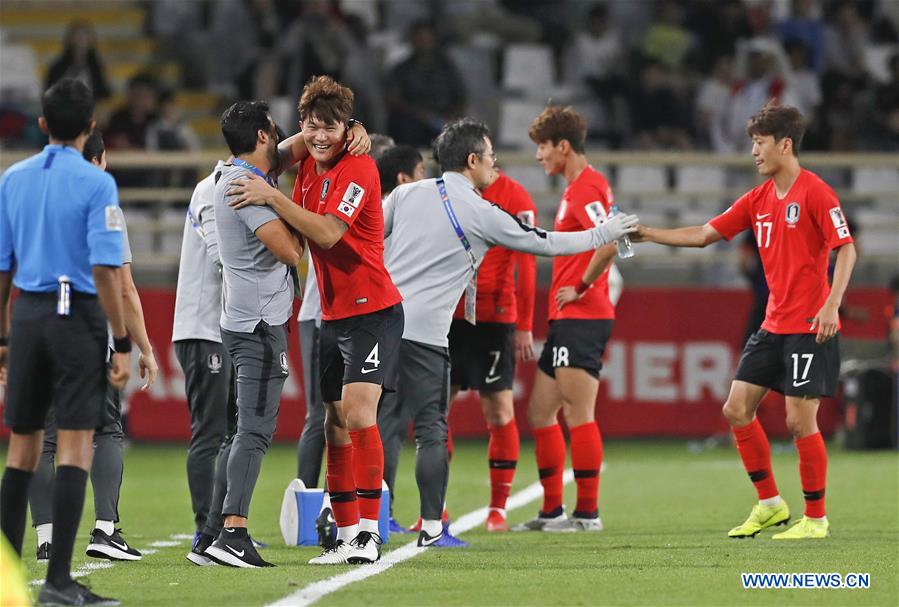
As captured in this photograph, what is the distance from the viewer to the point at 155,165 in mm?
16297

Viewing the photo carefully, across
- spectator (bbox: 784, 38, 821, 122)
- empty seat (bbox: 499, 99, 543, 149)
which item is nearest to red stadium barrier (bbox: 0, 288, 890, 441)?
empty seat (bbox: 499, 99, 543, 149)

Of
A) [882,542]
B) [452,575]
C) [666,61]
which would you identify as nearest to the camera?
[452,575]

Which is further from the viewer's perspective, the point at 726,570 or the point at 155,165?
the point at 155,165

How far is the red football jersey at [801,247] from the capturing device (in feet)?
26.7

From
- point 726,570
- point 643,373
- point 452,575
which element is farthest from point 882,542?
point 643,373

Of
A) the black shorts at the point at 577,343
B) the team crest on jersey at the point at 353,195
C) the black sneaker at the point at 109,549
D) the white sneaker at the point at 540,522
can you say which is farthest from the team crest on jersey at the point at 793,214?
the black sneaker at the point at 109,549

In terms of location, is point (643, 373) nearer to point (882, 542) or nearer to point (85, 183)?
point (882, 542)

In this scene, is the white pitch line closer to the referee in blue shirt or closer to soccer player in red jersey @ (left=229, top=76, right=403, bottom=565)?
soccer player in red jersey @ (left=229, top=76, right=403, bottom=565)

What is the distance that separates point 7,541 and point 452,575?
6.40ft

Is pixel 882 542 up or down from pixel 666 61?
down

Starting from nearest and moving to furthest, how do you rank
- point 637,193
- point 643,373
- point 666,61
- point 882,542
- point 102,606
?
1. point 102,606
2. point 882,542
3. point 643,373
4. point 637,193
5. point 666,61

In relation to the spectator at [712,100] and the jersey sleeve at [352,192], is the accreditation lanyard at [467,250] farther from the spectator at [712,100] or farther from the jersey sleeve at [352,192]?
the spectator at [712,100]

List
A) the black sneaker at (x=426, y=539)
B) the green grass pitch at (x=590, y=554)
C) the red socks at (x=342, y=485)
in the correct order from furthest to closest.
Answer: the black sneaker at (x=426, y=539) < the red socks at (x=342, y=485) < the green grass pitch at (x=590, y=554)

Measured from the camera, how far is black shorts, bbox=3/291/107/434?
589 centimetres
